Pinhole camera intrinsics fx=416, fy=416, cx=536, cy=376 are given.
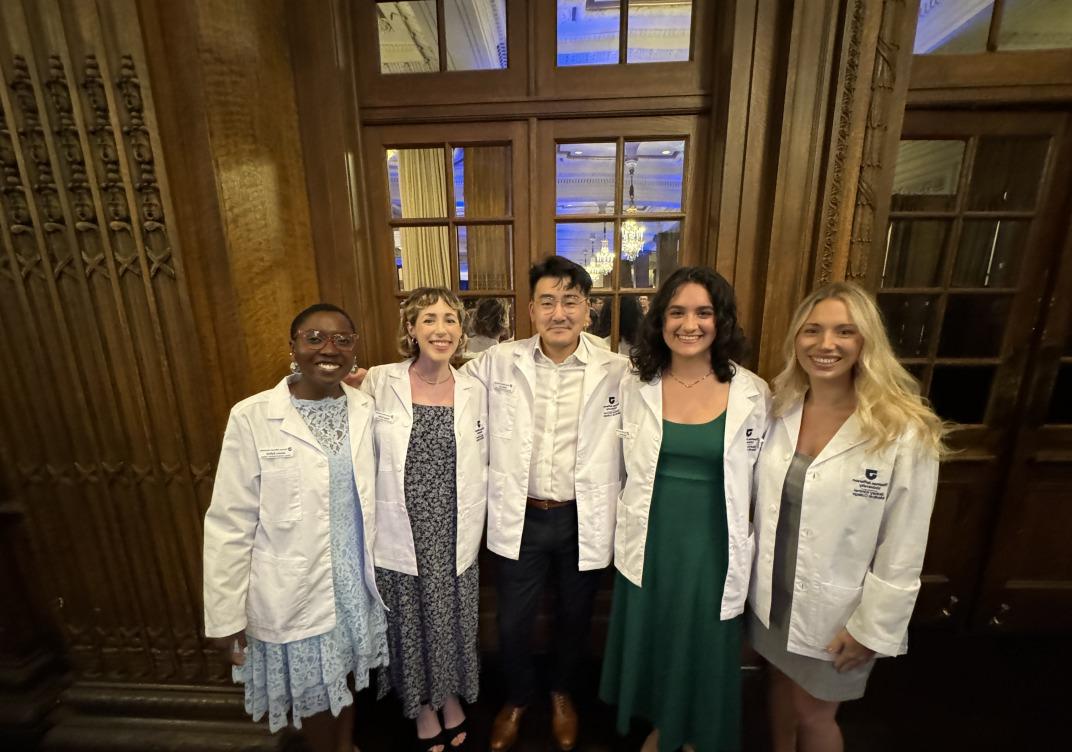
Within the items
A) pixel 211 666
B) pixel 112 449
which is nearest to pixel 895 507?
pixel 211 666

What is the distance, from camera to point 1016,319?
1.99m

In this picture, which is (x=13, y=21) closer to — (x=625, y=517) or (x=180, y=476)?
(x=180, y=476)

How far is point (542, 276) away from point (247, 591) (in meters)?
1.37

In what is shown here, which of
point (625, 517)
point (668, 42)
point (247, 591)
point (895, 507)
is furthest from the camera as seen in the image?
point (668, 42)

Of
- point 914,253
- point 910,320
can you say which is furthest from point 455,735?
point 914,253

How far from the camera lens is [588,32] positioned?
1.85m

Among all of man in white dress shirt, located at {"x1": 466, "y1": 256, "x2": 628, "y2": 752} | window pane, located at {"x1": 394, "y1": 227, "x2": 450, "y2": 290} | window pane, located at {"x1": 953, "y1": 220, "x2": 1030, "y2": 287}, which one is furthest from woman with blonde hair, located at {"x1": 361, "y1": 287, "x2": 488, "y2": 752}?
window pane, located at {"x1": 953, "y1": 220, "x2": 1030, "y2": 287}

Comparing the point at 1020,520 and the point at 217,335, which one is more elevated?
the point at 217,335

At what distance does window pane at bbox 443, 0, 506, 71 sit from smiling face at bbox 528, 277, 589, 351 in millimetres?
1187

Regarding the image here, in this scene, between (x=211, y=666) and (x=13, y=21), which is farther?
(x=211, y=666)

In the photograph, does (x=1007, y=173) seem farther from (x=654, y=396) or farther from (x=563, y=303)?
(x=563, y=303)

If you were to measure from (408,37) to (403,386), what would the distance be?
167cm

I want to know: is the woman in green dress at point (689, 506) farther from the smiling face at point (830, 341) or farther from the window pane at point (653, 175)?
the window pane at point (653, 175)

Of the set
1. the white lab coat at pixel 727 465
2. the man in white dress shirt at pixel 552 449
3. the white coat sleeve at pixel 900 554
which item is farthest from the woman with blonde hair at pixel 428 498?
the white coat sleeve at pixel 900 554
